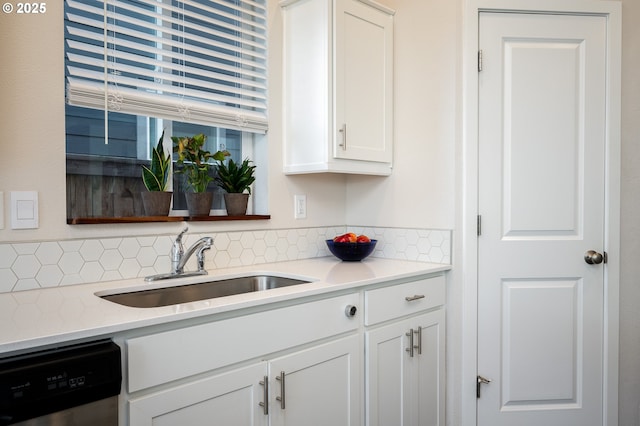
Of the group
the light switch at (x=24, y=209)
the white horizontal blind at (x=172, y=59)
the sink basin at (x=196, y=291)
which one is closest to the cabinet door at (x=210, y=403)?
the sink basin at (x=196, y=291)

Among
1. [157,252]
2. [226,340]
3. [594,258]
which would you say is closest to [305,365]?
[226,340]

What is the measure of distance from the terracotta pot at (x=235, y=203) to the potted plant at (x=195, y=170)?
106 mm

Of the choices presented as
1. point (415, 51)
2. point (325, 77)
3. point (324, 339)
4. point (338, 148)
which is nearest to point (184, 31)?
Answer: point (325, 77)

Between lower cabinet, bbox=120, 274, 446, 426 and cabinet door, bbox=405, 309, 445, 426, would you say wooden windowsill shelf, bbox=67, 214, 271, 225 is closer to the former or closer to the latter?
lower cabinet, bbox=120, 274, 446, 426

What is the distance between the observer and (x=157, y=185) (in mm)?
1918

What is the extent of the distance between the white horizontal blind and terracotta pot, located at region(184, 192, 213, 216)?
1.04 ft

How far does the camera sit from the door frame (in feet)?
7.23

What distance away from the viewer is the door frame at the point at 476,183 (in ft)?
7.23

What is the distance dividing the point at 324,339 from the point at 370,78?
1312 mm

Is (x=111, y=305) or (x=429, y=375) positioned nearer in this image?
(x=111, y=305)

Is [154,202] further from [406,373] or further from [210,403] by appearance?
[406,373]

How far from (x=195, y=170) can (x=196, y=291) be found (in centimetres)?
53

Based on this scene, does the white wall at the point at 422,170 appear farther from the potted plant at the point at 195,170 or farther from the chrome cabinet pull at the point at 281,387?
the chrome cabinet pull at the point at 281,387

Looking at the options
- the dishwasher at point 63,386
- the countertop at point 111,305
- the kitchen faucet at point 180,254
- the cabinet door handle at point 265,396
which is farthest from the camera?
the kitchen faucet at point 180,254
